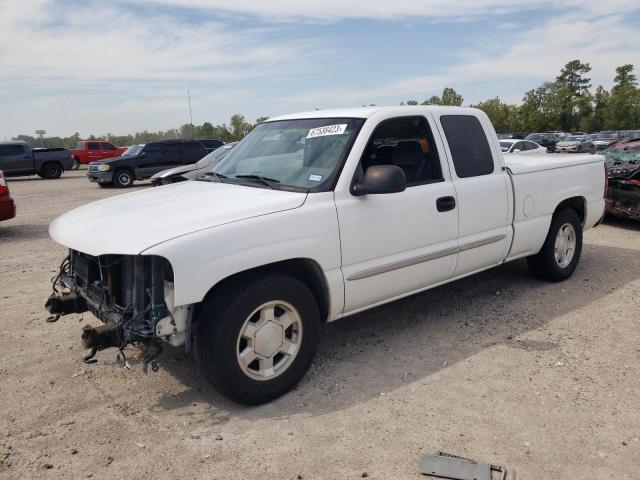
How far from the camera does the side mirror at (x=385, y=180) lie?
11.7 feet

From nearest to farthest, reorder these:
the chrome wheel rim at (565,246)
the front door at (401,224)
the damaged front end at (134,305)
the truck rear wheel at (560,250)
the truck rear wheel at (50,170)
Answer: the damaged front end at (134,305) < the front door at (401,224) < the truck rear wheel at (560,250) < the chrome wheel rim at (565,246) < the truck rear wheel at (50,170)

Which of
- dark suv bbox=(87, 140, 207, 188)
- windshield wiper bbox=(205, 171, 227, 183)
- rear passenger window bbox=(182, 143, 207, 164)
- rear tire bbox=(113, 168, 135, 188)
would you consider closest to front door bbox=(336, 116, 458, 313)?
windshield wiper bbox=(205, 171, 227, 183)

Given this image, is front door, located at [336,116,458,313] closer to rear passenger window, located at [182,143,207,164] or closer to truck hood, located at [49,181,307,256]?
truck hood, located at [49,181,307,256]

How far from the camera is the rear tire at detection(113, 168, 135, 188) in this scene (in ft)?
65.1

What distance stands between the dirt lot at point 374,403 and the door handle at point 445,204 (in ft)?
3.53

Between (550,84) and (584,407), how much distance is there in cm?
7960

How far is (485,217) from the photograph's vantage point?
4699 millimetres

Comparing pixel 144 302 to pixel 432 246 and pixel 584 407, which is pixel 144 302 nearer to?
pixel 432 246

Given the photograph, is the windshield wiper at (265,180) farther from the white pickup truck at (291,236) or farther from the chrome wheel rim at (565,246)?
the chrome wheel rim at (565,246)

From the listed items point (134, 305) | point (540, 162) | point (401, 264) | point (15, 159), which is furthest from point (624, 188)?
point (15, 159)

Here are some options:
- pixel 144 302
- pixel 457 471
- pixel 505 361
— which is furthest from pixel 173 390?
pixel 505 361

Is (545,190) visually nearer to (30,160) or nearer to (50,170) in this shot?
(30,160)

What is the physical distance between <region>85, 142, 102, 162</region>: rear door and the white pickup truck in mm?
31692

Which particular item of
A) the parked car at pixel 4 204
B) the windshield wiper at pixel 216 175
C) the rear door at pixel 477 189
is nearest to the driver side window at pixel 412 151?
the rear door at pixel 477 189
